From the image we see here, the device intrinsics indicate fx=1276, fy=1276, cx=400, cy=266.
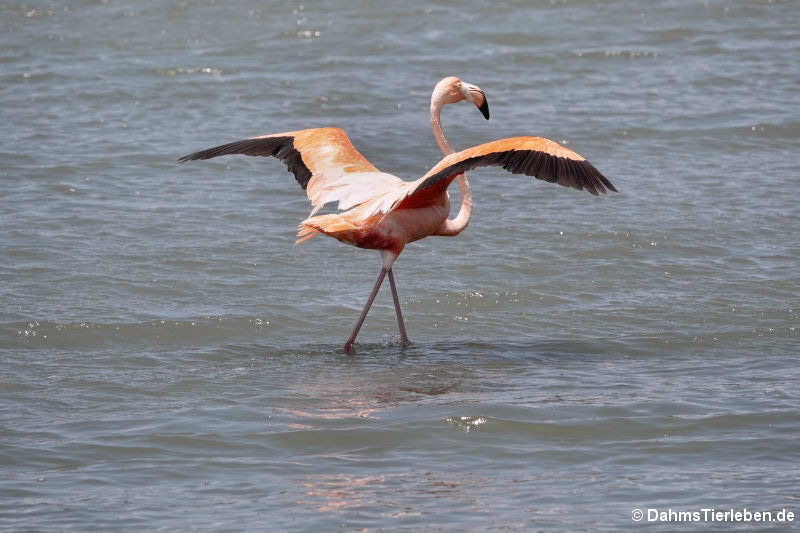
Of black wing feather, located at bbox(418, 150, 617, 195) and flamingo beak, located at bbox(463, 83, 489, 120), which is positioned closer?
black wing feather, located at bbox(418, 150, 617, 195)

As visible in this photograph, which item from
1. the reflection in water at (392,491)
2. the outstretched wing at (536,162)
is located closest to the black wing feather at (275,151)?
the outstretched wing at (536,162)

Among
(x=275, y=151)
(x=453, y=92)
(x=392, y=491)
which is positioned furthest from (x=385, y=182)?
(x=392, y=491)

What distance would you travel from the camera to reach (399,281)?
8.98 metres

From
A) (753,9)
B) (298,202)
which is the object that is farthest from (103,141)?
(753,9)

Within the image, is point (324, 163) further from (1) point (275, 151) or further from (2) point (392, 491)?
(2) point (392, 491)

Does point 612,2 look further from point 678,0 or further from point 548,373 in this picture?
point 548,373

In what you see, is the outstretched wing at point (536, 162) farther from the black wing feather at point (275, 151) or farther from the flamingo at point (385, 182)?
the black wing feather at point (275, 151)

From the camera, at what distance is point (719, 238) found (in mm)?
9750

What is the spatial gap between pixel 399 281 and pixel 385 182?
1389mm

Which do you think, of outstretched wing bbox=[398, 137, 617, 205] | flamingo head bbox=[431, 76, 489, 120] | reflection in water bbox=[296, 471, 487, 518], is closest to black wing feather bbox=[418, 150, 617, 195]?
outstretched wing bbox=[398, 137, 617, 205]

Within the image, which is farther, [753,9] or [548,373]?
[753,9]

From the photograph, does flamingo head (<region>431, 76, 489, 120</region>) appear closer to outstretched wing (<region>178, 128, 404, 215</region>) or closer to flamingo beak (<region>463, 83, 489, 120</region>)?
flamingo beak (<region>463, 83, 489, 120</region>)

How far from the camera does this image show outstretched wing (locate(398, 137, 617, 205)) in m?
6.50

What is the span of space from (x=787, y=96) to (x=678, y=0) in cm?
397
